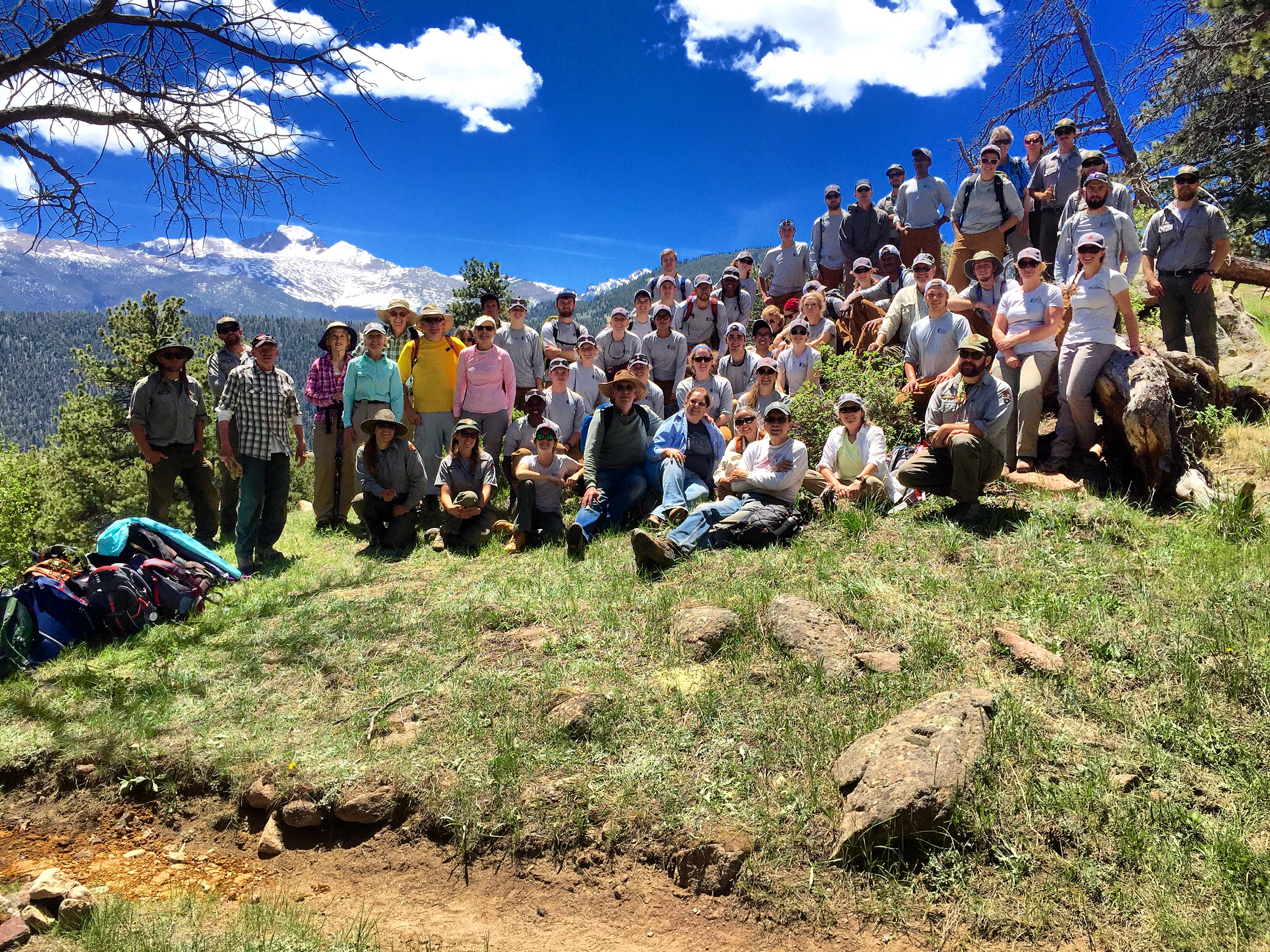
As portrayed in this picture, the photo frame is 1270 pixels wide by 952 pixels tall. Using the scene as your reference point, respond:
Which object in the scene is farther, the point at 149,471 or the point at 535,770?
the point at 149,471

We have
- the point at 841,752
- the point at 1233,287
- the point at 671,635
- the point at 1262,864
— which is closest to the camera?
the point at 1262,864

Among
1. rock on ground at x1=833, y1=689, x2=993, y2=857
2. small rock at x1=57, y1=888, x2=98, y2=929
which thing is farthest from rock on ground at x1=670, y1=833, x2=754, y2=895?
small rock at x1=57, y1=888, x2=98, y2=929

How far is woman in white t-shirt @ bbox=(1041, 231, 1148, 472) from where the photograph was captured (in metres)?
7.02

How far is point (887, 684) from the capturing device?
4598 mm

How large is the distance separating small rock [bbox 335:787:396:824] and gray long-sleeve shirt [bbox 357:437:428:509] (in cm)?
435

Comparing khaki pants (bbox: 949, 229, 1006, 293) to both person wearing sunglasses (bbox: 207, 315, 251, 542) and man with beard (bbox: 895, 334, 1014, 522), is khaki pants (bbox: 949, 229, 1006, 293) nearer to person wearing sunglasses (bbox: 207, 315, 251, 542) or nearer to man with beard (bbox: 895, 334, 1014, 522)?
man with beard (bbox: 895, 334, 1014, 522)

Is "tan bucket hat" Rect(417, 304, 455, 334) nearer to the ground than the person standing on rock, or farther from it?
farther from it

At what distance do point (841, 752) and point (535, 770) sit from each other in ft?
5.84

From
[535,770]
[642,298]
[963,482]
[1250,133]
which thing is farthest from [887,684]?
[1250,133]

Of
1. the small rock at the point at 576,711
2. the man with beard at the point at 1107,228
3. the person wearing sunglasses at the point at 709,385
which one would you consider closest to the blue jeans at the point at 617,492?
the person wearing sunglasses at the point at 709,385

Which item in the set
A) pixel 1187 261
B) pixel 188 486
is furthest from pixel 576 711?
pixel 1187 261

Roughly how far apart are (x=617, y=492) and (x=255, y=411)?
398cm

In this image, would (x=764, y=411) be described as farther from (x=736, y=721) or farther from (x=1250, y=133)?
(x=1250, y=133)

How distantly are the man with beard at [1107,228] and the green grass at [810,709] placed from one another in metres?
2.92
